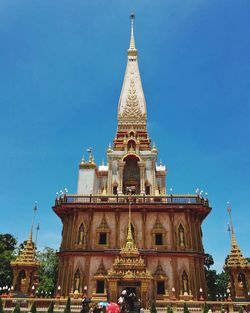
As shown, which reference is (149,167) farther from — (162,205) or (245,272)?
(245,272)

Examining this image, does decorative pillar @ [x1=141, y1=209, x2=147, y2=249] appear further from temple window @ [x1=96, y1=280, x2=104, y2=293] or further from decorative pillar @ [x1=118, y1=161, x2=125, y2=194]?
decorative pillar @ [x1=118, y1=161, x2=125, y2=194]

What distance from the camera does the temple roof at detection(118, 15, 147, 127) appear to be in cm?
4859

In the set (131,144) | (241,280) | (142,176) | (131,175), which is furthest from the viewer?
(131,144)

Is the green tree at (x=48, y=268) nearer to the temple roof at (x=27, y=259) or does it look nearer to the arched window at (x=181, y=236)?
the temple roof at (x=27, y=259)

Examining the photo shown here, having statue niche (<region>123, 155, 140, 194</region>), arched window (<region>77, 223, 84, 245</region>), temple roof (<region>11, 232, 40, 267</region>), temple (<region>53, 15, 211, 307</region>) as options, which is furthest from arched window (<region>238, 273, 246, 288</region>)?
temple roof (<region>11, 232, 40, 267</region>)

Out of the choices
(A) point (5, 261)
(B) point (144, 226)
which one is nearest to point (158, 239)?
(B) point (144, 226)

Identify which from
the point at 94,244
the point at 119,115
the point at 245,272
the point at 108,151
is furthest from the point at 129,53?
the point at 245,272

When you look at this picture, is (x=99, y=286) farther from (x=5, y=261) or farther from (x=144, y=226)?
(x=5, y=261)

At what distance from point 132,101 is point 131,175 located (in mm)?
13154

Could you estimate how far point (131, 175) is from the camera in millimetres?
43219

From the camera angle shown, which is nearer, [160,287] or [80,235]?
[160,287]

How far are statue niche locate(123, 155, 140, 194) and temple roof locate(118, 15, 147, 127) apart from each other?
23.9 feet

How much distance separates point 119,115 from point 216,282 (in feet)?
115

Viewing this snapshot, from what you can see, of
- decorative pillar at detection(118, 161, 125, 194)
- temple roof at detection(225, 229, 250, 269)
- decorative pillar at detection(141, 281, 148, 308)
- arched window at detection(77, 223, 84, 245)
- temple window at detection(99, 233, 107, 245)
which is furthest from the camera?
decorative pillar at detection(118, 161, 125, 194)
